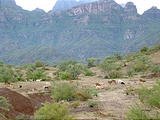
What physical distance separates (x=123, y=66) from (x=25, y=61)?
445ft

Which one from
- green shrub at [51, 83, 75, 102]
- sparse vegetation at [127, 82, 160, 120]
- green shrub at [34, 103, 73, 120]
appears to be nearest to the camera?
sparse vegetation at [127, 82, 160, 120]

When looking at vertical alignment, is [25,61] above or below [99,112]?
above

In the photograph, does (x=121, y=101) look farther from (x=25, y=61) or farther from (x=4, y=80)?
(x=25, y=61)

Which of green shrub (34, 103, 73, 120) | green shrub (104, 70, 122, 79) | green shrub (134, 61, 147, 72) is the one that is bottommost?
green shrub (34, 103, 73, 120)

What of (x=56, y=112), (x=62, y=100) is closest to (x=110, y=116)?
(x=56, y=112)

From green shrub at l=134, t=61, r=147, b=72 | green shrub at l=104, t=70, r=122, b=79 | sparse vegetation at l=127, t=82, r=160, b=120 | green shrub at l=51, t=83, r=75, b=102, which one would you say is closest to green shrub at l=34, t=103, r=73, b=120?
sparse vegetation at l=127, t=82, r=160, b=120

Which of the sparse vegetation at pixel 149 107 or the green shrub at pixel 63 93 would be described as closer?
the sparse vegetation at pixel 149 107

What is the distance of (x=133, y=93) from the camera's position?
68.4 feet

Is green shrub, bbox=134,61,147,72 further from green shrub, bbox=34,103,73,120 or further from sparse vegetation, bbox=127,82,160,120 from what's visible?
green shrub, bbox=34,103,73,120

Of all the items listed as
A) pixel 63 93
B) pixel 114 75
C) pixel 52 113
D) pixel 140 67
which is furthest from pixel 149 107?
pixel 140 67

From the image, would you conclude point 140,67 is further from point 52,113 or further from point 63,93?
point 52,113

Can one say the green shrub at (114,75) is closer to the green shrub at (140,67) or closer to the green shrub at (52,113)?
the green shrub at (140,67)

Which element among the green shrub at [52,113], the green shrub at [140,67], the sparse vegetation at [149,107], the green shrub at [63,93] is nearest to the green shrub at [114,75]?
the green shrub at [140,67]

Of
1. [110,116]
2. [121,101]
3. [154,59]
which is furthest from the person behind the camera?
[154,59]
